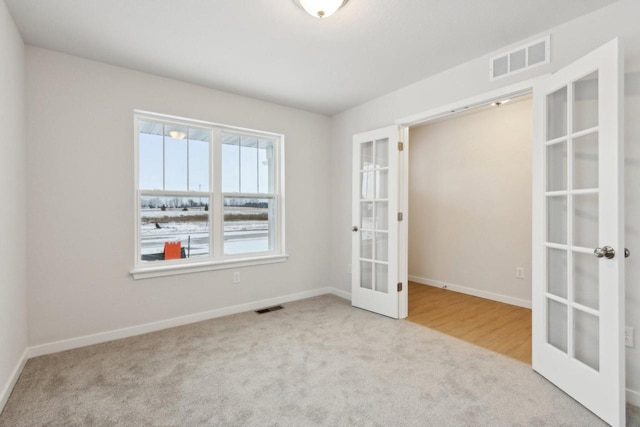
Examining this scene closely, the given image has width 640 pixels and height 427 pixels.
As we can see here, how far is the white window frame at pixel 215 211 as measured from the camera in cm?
312

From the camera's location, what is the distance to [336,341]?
9.43 ft

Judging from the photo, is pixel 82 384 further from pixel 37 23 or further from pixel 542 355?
pixel 542 355

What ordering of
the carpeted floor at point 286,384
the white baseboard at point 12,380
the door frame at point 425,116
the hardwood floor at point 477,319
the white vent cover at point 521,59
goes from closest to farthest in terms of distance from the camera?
the carpeted floor at point 286,384
the white baseboard at point 12,380
the white vent cover at point 521,59
the door frame at point 425,116
the hardwood floor at point 477,319

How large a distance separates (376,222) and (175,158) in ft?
7.88

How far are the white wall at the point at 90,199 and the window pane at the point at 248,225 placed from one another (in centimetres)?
42

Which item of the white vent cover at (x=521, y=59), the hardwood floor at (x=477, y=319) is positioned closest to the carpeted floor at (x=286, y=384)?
the hardwood floor at (x=477, y=319)

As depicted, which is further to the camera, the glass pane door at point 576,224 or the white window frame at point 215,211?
the white window frame at point 215,211

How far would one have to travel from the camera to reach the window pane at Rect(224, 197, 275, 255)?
12.3ft

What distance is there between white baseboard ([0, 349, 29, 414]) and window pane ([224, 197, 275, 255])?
6.16 ft

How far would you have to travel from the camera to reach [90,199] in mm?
2812

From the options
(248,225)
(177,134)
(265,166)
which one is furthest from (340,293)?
(177,134)

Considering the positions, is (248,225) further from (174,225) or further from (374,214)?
(374,214)

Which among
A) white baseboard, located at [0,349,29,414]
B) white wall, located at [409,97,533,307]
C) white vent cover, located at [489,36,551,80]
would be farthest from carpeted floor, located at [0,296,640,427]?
white vent cover, located at [489,36,551,80]

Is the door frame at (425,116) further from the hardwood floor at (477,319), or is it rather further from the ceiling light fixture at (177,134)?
the ceiling light fixture at (177,134)
